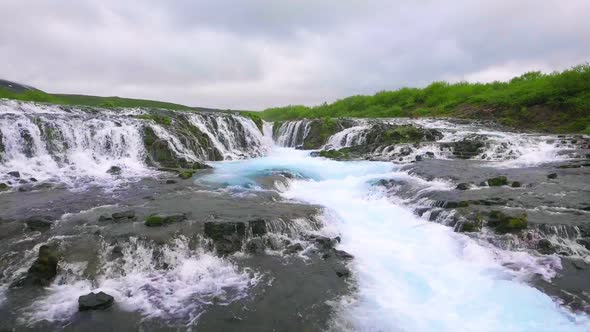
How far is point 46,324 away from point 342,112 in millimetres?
43976

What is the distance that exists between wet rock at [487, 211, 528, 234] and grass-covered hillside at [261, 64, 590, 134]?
1916cm

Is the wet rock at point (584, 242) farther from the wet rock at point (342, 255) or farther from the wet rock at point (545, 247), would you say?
the wet rock at point (342, 255)

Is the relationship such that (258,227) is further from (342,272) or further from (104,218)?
(104,218)

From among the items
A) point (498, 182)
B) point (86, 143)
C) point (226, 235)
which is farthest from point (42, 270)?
point (498, 182)

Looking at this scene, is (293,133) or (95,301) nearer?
(95,301)

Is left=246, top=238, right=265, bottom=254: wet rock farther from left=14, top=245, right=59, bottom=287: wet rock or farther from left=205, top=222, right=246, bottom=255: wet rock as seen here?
left=14, top=245, right=59, bottom=287: wet rock

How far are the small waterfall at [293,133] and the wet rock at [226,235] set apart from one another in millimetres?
21414

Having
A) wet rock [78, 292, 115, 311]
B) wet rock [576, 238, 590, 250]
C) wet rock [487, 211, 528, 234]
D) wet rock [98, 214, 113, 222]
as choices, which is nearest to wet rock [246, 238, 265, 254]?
wet rock [78, 292, 115, 311]

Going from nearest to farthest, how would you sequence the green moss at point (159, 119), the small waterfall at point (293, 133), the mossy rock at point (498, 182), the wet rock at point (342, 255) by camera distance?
the wet rock at point (342, 255)
the mossy rock at point (498, 182)
the green moss at point (159, 119)
the small waterfall at point (293, 133)

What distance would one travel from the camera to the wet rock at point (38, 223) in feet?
28.5

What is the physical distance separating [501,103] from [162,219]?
32.1 metres

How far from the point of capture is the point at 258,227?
29.2 feet

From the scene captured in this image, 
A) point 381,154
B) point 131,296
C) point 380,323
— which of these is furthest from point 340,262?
point 381,154

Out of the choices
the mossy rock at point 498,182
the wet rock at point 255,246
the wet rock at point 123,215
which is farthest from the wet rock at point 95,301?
the mossy rock at point 498,182
